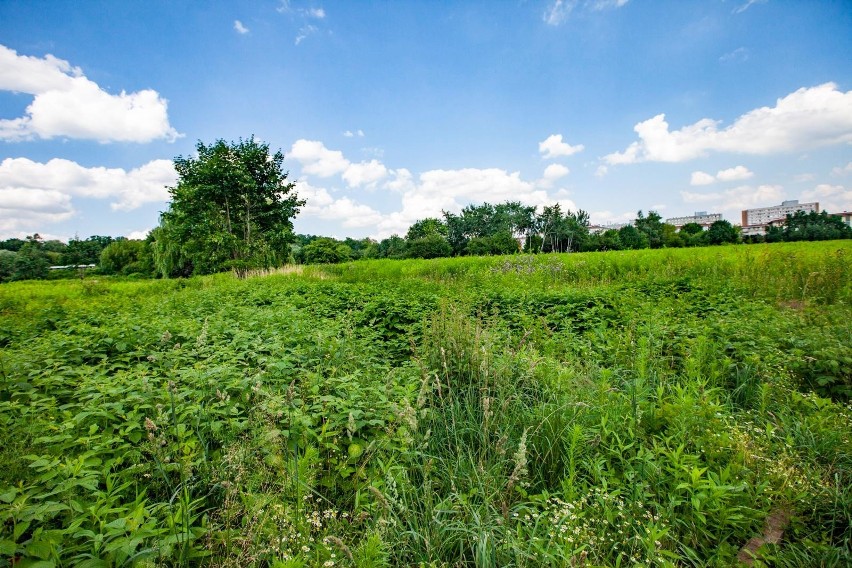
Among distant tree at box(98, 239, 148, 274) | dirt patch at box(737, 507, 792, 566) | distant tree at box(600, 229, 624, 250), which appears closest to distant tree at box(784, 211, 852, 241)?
distant tree at box(600, 229, 624, 250)

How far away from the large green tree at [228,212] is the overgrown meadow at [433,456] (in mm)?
23120

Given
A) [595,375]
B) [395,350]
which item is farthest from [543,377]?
[395,350]

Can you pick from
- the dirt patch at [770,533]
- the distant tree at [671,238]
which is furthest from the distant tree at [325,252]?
the distant tree at [671,238]

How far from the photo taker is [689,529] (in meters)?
1.99

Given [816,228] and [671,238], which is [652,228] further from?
[816,228]

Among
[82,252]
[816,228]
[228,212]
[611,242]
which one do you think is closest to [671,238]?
[611,242]

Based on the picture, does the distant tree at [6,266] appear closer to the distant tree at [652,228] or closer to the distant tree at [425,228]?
the distant tree at [425,228]

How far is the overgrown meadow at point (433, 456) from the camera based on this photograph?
5.52 feet

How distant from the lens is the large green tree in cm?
2472

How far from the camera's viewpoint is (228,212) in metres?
26.5

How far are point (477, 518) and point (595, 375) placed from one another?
2.43m

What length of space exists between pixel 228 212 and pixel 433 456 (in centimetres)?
2924

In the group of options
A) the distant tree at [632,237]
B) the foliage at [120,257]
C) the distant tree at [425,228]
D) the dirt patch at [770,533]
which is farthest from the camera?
the distant tree at [425,228]

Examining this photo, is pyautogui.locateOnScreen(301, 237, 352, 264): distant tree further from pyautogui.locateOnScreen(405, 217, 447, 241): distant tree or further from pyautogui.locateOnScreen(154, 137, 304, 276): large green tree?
pyautogui.locateOnScreen(154, 137, 304, 276): large green tree
